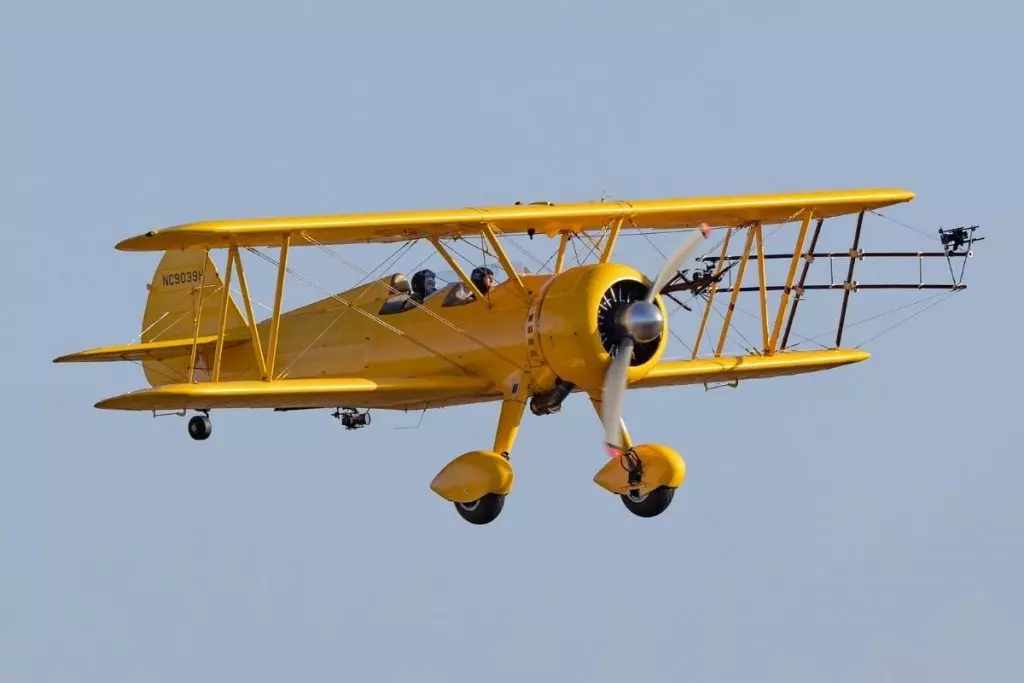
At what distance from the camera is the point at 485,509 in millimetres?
23031

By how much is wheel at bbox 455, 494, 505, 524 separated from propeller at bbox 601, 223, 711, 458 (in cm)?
136

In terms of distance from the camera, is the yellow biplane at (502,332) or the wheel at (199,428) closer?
the yellow biplane at (502,332)

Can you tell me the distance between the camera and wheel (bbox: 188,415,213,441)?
26.1 m

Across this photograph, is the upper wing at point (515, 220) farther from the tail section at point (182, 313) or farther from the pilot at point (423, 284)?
the tail section at point (182, 313)

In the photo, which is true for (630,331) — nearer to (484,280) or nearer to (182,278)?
(484,280)

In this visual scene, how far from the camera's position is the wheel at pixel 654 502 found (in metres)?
23.5

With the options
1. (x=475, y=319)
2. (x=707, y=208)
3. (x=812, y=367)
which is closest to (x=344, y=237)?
(x=475, y=319)

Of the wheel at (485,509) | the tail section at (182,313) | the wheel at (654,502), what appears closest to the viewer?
the wheel at (485,509)

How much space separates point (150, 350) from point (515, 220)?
18.3ft

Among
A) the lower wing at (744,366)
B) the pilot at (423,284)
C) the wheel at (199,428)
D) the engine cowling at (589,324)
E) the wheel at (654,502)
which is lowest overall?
the wheel at (654,502)

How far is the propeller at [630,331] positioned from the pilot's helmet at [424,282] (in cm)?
268

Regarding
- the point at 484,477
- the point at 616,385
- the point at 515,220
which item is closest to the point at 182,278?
the point at 515,220

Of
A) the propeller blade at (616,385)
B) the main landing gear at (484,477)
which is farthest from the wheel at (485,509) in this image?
the propeller blade at (616,385)

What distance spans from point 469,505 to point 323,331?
3461mm
